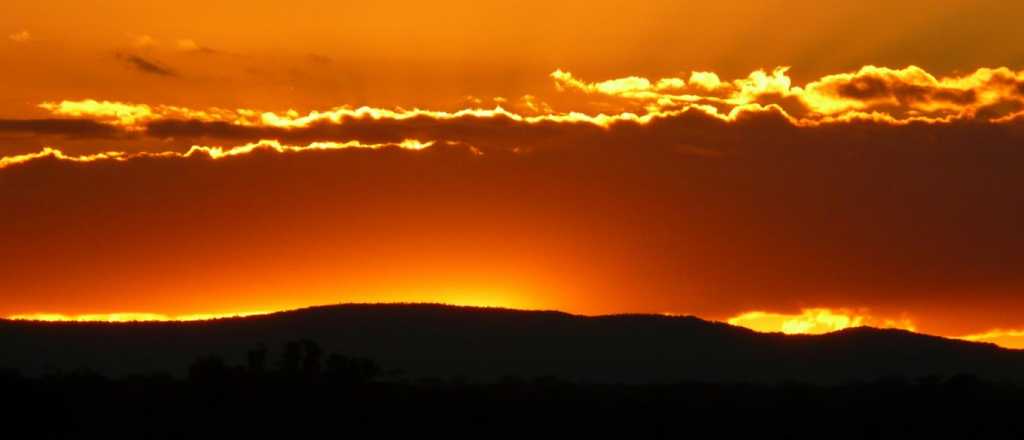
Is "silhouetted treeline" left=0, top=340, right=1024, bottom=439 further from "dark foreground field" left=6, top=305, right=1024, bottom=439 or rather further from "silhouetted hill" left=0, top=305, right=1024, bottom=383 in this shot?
"silhouetted hill" left=0, top=305, right=1024, bottom=383

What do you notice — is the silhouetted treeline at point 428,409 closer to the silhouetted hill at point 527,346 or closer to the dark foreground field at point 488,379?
the dark foreground field at point 488,379

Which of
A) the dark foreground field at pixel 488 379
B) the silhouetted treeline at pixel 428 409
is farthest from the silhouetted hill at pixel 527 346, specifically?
the silhouetted treeline at pixel 428 409

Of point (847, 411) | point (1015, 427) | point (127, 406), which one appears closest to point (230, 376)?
point (127, 406)

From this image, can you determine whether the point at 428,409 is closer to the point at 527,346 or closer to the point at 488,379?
the point at 488,379

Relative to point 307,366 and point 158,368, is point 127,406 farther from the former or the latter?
point 158,368

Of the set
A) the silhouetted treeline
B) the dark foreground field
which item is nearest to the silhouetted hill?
the dark foreground field

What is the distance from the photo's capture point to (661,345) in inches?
5281

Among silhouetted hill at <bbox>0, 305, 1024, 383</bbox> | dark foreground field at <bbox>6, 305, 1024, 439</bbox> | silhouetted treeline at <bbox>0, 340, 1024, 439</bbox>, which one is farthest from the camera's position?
silhouetted hill at <bbox>0, 305, 1024, 383</bbox>

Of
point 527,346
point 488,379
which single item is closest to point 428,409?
point 488,379

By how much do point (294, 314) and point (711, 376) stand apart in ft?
89.6

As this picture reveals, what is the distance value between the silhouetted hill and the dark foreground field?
0.50 ft

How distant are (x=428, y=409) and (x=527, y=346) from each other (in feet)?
155

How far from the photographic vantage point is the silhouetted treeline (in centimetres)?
7981

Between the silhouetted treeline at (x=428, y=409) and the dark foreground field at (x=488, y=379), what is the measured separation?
0.13m
